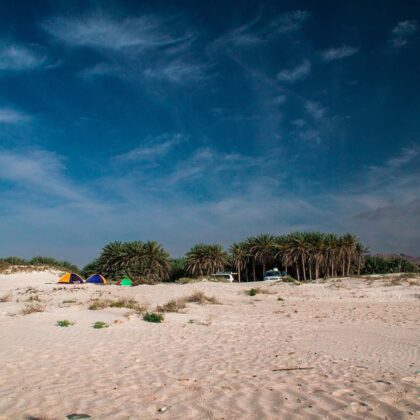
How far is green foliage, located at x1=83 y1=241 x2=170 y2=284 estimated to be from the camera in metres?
53.2

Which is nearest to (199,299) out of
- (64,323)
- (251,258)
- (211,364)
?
(64,323)

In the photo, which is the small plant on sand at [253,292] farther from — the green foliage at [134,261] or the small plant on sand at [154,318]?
the green foliage at [134,261]

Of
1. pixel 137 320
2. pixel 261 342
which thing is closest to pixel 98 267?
pixel 137 320

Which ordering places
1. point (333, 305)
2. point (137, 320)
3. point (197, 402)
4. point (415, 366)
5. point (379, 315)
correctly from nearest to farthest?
point (197, 402) → point (415, 366) → point (137, 320) → point (379, 315) → point (333, 305)

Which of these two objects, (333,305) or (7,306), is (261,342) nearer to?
(333,305)

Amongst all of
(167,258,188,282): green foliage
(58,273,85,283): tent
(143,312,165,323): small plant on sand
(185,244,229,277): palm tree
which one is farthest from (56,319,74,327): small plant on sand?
(167,258,188,282): green foliage

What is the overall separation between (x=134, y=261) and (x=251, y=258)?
744 inches

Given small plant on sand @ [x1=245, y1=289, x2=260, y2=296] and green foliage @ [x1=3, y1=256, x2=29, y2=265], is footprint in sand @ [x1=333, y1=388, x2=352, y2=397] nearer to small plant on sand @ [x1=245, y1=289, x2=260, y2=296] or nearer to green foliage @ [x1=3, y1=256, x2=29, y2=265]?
small plant on sand @ [x1=245, y1=289, x2=260, y2=296]

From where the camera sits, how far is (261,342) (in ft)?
36.5

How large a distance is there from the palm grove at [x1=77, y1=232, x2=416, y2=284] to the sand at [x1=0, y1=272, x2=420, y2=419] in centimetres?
3610

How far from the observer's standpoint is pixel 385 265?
64.9 m

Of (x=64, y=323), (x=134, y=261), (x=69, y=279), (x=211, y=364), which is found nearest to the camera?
(x=211, y=364)

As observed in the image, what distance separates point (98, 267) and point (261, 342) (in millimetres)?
47803

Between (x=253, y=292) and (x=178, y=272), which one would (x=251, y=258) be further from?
(x=253, y=292)
